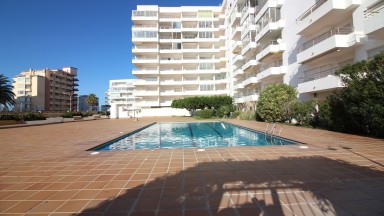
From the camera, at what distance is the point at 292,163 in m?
5.42

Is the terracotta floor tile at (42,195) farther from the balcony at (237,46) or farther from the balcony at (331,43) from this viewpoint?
the balcony at (237,46)

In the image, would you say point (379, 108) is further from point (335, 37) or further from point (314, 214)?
point (314, 214)

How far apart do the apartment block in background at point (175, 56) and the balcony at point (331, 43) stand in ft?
102

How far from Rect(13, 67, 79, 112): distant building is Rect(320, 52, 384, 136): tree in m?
73.9

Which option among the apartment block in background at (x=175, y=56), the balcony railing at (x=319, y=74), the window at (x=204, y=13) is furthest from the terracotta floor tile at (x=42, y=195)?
the window at (x=204, y=13)

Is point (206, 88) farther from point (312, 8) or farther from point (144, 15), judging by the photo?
point (312, 8)

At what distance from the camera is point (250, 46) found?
30.7m

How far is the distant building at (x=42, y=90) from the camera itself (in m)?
74.2

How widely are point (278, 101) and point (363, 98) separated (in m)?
8.61

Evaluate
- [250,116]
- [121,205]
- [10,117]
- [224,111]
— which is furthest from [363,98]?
[10,117]

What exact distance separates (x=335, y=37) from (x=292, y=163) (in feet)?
43.0

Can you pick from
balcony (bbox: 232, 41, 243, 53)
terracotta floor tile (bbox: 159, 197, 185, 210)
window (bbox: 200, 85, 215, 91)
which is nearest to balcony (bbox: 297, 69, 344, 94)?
terracotta floor tile (bbox: 159, 197, 185, 210)

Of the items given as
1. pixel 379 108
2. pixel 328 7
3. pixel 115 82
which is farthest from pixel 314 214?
pixel 115 82

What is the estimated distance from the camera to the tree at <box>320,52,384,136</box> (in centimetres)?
934
